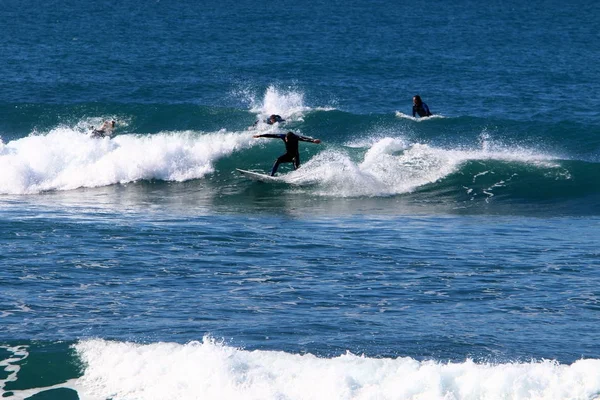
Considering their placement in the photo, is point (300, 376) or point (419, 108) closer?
point (300, 376)

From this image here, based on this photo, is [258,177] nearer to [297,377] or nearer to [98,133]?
[98,133]

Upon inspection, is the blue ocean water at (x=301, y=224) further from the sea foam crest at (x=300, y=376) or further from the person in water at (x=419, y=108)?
the person in water at (x=419, y=108)

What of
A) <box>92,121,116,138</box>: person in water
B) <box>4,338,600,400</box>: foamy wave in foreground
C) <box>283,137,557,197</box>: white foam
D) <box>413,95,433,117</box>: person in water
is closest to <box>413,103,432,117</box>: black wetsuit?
<box>413,95,433,117</box>: person in water

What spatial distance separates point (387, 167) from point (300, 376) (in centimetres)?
1636

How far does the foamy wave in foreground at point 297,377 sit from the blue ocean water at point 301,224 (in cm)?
3

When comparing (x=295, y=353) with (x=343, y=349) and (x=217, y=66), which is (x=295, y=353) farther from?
(x=217, y=66)

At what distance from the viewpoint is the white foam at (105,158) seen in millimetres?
29188

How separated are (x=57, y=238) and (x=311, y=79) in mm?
29162

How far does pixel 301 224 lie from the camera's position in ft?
73.3

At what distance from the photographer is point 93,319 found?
1466cm

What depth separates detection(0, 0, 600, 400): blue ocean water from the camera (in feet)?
42.5

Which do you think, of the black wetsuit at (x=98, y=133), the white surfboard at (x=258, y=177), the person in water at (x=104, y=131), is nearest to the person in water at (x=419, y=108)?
the white surfboard at (x=258, y=177)

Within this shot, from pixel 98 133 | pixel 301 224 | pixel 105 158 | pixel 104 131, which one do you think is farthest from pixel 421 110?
pixel 301 224

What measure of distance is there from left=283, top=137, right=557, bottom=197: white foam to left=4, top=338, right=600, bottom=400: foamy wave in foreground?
1372 centimetres
